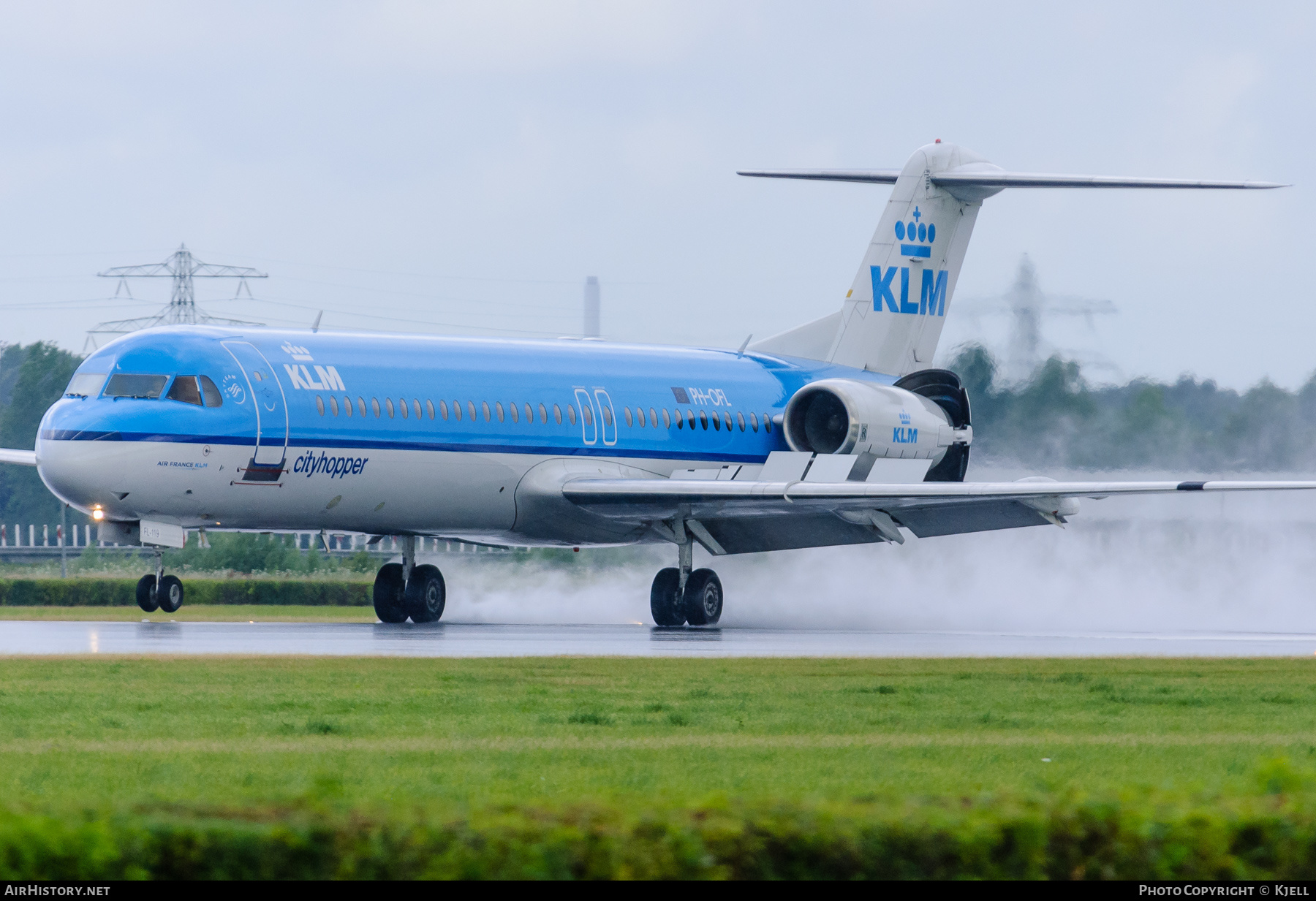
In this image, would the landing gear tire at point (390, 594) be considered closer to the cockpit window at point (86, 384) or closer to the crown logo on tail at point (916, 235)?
the cockpit window at point (86, 384)

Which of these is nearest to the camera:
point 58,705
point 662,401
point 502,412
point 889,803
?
point 889,803

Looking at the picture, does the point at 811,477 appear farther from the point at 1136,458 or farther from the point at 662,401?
the point at 1136,458

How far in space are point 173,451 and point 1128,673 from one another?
13.0 meters

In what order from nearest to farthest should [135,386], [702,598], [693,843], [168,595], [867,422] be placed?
[693,843]
[135,386]
[168,595]
[702,598]
[867,422]

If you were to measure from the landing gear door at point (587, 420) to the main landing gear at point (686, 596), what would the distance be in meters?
2.39

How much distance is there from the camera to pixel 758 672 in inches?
731

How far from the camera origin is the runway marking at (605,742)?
12219 millimetres

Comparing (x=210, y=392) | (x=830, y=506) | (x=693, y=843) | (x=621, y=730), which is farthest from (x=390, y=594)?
(x=693, y=843)

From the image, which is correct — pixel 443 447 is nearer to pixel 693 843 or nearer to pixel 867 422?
pixel 867 422

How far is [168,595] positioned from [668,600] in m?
7.76

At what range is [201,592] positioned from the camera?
139 feet

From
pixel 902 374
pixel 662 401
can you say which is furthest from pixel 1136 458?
pixel 662 401

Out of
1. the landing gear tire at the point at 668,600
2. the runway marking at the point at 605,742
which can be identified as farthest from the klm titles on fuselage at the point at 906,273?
the runway marking at the point at 605,742

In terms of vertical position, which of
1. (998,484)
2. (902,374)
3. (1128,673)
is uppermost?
(902,374)
